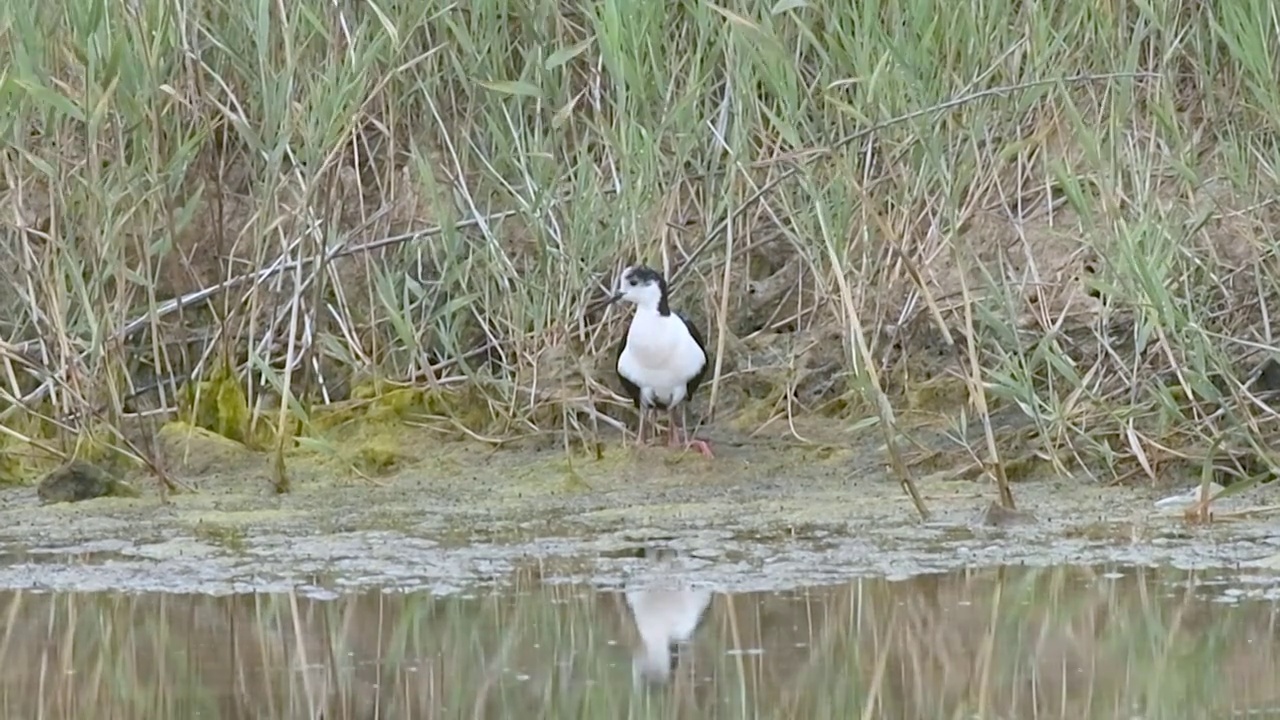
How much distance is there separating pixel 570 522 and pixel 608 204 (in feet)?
4.41

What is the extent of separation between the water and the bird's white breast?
5.39 feet

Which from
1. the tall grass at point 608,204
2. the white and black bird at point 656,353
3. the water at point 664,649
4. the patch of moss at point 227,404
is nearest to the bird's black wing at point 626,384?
the white and black bird at point 656,353

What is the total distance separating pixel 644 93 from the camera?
312 inches

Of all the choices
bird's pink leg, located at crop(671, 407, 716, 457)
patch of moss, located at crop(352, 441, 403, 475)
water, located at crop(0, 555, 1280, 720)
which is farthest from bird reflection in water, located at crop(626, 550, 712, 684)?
patch of moss, located at crop(352, 441, 403, 475)

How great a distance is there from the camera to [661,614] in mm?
5668

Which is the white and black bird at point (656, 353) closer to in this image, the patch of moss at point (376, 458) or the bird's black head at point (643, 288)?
the bird's black head at point (643, 288)

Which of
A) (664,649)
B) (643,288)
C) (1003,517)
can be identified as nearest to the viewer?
(664,649)

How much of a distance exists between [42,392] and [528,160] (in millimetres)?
1757

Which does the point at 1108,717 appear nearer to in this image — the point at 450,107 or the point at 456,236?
the point at 456,236

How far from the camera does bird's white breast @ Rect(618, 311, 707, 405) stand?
7.93m

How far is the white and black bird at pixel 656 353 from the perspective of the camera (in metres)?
7.96

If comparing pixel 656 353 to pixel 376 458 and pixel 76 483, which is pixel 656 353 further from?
pixel 76 483

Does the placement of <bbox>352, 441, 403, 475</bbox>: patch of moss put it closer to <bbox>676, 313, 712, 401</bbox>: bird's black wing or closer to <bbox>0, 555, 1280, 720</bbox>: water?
<bbox>676, 313, 712, 401</bbox>: bird's black wing

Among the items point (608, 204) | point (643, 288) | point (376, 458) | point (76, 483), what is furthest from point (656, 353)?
point (76, 483)
